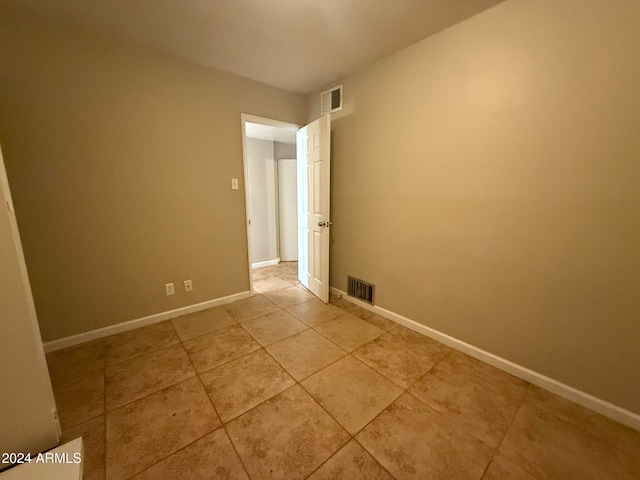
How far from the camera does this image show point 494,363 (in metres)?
1.86

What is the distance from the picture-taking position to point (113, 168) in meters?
2.11

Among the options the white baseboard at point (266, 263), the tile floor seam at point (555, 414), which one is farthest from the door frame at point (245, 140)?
the tile floor seam at point (555, 414)

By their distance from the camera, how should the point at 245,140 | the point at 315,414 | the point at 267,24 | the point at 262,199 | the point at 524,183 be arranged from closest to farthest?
the point at 315,414 < the point at 524,183 < the point at 267,24 < the point at 245,140 < the point at 262,199

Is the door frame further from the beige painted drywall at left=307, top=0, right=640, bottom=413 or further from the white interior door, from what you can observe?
the beige painted drywall at left=307, top=0, right=640, bottom=413

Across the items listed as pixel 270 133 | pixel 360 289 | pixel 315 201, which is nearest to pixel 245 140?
pixel 315 201

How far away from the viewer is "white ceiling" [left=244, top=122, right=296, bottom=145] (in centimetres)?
354

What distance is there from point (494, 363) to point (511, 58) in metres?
2.09

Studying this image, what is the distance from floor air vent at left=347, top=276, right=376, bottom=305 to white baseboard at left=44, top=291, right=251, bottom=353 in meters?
1.33

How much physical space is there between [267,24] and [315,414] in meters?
2.62

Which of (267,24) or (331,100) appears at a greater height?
(267,24)

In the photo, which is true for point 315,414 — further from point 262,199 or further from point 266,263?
point 262,199

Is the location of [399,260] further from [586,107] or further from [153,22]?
[153,22]

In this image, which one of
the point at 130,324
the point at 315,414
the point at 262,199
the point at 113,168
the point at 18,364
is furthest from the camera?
the point at 262,199

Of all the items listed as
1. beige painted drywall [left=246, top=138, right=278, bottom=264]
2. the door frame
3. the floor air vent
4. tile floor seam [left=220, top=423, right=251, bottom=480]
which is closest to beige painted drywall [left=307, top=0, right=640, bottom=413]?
the floor air vent
